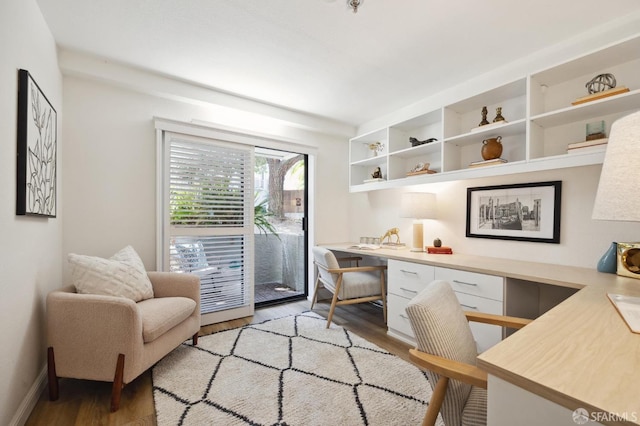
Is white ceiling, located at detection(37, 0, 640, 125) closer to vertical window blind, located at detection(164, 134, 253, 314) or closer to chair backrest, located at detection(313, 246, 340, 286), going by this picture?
vertical window blind, located at detection(164, 134, 253, 314)

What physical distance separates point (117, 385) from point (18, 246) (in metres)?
0.91

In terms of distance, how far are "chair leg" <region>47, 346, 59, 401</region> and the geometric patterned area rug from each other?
504 millimetres

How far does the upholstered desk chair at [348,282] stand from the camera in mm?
2740

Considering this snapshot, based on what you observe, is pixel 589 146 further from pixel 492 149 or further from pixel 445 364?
pixel 445 364

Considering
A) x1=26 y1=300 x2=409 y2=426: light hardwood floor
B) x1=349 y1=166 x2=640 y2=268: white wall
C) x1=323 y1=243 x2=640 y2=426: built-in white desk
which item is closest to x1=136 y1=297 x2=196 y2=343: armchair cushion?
x1=26 y1=300 x2=409 y2=426: light hardwood floor

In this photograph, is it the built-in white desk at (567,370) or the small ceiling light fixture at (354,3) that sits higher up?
the small ceiling light fixture at (354,3)

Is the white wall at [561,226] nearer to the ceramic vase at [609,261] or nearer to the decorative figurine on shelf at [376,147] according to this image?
the ceramic vase at [609,261]

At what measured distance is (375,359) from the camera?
2.17m

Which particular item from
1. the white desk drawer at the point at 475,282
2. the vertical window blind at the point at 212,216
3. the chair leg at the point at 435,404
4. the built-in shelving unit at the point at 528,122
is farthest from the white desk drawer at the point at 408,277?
the vertical window blind at the point at 212,216

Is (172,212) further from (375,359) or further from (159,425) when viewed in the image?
(375,359)

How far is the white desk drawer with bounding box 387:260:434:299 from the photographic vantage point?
7.78 feet

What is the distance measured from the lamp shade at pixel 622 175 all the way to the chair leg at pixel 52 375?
2737 millimetres

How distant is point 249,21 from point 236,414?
7.81ft

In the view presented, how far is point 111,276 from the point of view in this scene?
1.93 meters
